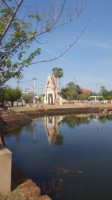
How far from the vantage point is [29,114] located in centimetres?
3541

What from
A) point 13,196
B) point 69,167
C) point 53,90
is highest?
point 53,90

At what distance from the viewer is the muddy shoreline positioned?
24358 millimetres

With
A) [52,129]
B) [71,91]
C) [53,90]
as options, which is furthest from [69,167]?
[71,91]

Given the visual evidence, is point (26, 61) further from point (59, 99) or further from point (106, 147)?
point (59, 99)

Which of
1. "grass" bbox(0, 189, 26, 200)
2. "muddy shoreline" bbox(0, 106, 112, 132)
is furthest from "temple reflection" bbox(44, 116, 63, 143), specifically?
"grass" bbox(0, 189, 26, 200)

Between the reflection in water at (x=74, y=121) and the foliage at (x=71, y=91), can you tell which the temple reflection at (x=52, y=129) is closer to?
the reflection in water at (x=74, y=121)

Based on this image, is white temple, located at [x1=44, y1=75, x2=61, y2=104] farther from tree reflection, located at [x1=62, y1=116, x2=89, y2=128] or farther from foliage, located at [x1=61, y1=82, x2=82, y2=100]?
tree reflection, located at [x1=62, y1=116, x2=89, y2=128]

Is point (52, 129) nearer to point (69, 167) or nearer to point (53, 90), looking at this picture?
point (69, 167)

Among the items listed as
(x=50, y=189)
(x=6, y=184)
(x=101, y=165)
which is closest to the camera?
(x=6, y=184)

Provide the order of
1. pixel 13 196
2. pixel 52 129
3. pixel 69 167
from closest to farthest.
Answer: pixel 13 196, pixel 69 167, pixel 52 129

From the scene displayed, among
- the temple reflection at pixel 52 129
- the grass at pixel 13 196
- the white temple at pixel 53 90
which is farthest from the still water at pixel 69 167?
the white temple at pixel 53 90

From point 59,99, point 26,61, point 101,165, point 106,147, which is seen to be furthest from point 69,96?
point 26,61

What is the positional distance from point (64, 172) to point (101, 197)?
2.50 meters

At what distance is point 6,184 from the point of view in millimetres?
4691
